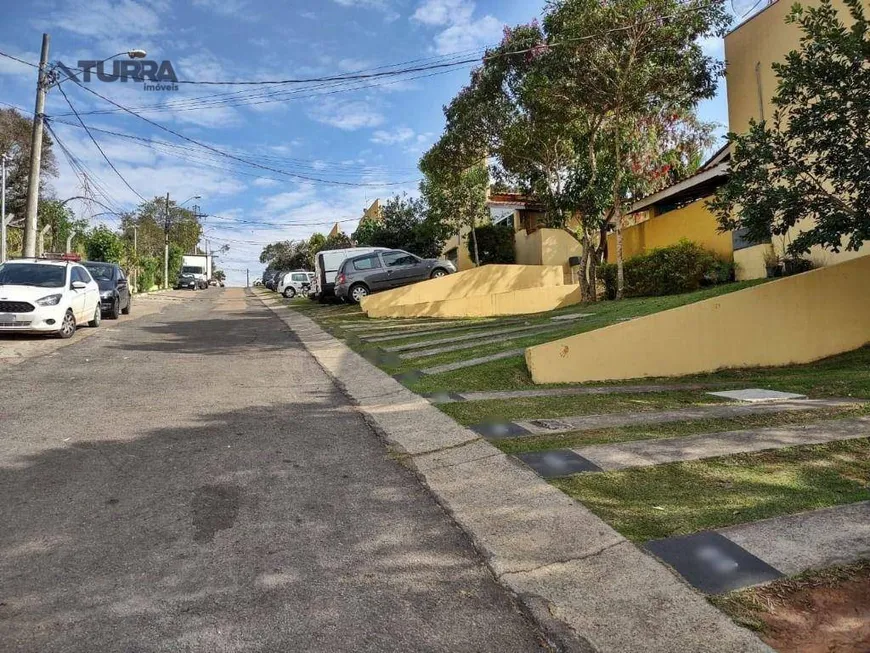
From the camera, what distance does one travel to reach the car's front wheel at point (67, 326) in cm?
1249

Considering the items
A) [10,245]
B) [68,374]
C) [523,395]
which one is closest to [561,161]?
[523,395]

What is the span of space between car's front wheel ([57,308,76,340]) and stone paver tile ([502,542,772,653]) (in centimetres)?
1202

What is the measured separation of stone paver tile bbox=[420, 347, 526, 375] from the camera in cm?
900

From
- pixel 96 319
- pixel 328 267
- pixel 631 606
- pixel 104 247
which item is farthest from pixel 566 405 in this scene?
pixel 104 247

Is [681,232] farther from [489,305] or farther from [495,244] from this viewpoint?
[495,244]

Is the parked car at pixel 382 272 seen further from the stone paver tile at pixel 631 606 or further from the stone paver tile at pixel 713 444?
the stone paver tile at pixel 631 606

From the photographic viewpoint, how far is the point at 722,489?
4051mm

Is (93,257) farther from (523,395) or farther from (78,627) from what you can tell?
(78,627)

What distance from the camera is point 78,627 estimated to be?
2.71 metres

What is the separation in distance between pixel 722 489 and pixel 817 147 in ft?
17.2

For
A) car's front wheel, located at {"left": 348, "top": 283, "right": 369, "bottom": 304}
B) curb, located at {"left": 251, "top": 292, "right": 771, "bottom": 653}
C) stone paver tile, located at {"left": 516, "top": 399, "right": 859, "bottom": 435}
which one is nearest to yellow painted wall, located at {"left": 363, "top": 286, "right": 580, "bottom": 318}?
car's front wheel, located at {"left": 348, "top": 283, "right": 369, "bottom": 304}

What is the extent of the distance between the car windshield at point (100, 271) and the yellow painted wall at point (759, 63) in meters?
16.2

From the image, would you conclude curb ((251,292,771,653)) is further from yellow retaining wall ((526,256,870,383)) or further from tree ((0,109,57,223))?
tree ((0,109,57,223))

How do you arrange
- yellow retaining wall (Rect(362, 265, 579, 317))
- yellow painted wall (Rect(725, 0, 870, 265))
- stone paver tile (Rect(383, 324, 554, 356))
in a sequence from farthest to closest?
yellow retaining wall (Rect(362, 265, 579, 317)) < yellow painted wall (Rect(725, 0, 870, 265)) < stone paver tile (Rect(383, 324, 554, 356))
